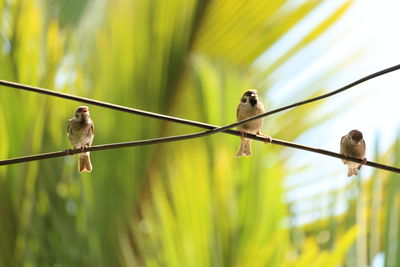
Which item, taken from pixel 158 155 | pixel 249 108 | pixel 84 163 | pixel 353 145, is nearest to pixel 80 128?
pixel 84 163

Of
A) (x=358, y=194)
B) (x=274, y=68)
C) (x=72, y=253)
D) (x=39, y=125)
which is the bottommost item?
(x=72, y=253)

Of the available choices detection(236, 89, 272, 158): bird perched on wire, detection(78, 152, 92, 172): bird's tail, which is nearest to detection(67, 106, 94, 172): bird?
detection(78, 152, 92, 172): bird's tail

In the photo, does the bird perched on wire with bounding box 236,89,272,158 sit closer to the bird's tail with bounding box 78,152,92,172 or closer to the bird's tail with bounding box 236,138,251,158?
the bird's tail with bounding box 236,138,251,158

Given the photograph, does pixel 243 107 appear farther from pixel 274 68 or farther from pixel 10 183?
pixel 10 183

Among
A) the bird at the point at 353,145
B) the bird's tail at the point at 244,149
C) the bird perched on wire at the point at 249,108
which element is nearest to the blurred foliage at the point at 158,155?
the bird's tail at the point at 244,149

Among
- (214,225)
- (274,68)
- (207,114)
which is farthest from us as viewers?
(274,68)

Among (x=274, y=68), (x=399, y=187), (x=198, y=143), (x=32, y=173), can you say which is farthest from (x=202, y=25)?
(x=399, y=187)

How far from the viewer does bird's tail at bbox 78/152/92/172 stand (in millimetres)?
6219

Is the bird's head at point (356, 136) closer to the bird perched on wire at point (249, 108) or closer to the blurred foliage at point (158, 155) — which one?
the blurred foliage at point (158, 155)

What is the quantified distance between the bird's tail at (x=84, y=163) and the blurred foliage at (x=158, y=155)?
8cm

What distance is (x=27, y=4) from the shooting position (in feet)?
22.7

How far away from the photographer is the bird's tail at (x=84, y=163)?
622 centimetres

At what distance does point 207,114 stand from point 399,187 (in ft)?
4.25

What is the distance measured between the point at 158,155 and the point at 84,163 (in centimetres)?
61
